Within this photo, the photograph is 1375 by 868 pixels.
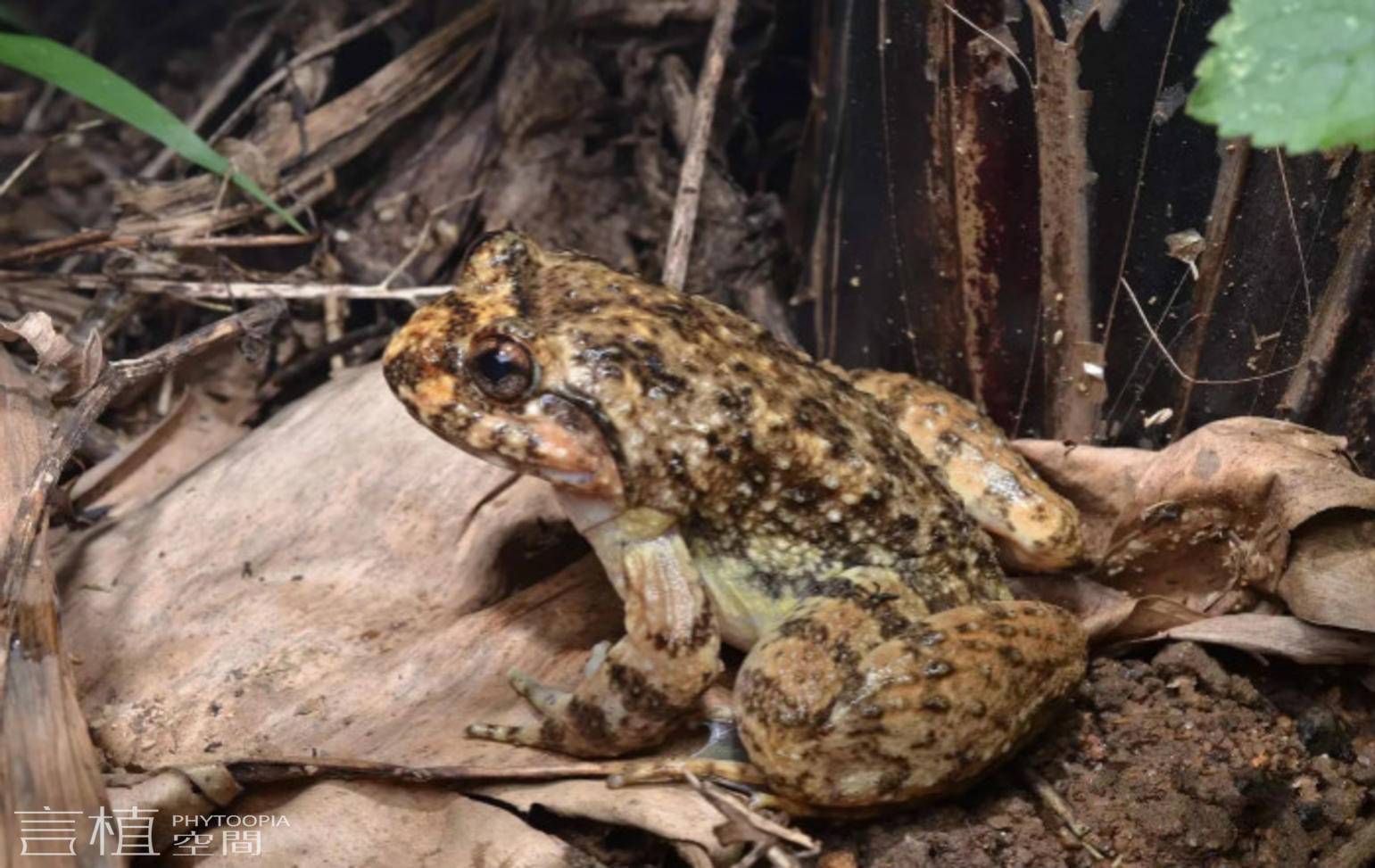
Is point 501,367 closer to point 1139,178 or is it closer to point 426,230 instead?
point 1139,178

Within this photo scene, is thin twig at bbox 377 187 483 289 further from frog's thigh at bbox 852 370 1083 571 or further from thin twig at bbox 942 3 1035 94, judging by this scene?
thin twig at bbox 942 3 1035 94

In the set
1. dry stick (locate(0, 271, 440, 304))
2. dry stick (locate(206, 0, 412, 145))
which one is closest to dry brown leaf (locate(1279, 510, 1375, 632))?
dry stick (locate(0, 271, 440, 304))

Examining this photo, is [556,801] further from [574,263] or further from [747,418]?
[574,263]

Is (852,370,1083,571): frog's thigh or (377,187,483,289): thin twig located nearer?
(852,370,1083,571): frog's thigh

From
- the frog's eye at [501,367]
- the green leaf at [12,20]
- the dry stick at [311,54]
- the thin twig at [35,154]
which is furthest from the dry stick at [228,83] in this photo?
the frog's eye at [501,367]

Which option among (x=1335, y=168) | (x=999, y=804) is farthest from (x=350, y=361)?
(x=1335, y=168)

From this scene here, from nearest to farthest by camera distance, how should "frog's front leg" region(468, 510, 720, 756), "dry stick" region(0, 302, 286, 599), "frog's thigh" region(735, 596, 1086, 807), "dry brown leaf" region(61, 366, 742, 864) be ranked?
"frog's thigh" region(735, 596, 1086, 807) < "dry stick" region(0, 302, 286, 599) < "frog's front leg" region(468, 510, 720, 756) < "dry brown leaf" region(61, 366, 742, 864)
